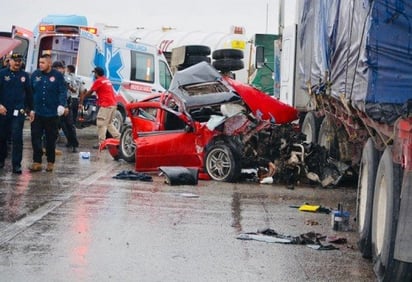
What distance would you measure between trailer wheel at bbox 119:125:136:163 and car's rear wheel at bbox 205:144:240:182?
8.55 ft

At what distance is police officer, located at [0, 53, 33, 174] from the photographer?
12719mm

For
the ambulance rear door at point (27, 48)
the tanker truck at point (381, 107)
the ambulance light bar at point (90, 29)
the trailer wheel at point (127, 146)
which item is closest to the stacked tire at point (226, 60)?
the ambulance light bar at point (90, 29)

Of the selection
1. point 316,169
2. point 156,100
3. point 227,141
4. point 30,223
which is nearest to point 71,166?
point 156,100

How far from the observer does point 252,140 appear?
13.2 m

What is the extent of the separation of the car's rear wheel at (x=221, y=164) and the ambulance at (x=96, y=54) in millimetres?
7158

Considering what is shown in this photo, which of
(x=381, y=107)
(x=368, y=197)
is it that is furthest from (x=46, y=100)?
(x=381, y=107)

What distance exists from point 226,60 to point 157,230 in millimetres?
15893

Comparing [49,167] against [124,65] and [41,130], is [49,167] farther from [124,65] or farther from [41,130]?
[124,65]

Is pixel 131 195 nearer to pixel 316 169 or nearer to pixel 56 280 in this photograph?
pixel 316 169

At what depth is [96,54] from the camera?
2000cm

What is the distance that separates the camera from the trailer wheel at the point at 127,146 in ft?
50.4

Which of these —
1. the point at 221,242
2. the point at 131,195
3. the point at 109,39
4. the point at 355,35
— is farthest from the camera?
the point at 109,39

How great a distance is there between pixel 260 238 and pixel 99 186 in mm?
4160

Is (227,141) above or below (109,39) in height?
below
